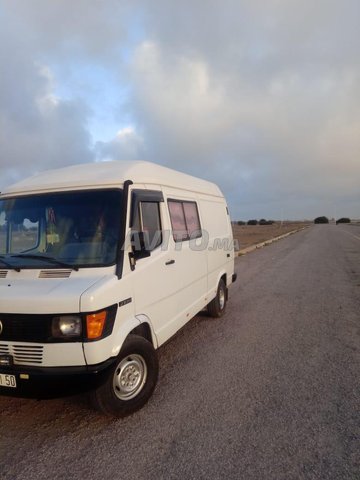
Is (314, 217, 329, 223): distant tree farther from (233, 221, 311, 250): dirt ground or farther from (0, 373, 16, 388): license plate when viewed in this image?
(0, 373, 16, 388): license plate

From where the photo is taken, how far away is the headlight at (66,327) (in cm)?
306

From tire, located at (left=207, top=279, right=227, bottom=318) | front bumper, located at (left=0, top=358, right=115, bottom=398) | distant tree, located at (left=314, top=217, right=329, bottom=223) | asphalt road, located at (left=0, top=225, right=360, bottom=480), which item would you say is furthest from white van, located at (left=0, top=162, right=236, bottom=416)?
distant tree, located at (left=314, top=217, right=329, bottom=223)

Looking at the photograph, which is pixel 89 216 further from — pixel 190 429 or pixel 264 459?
pixel 264 459

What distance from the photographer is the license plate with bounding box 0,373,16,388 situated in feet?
10.2

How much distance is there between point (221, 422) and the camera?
3.39 meters

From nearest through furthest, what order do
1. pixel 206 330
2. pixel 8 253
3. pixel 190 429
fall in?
pixel 190 429 → pixel 8 253 → pixel 206 330

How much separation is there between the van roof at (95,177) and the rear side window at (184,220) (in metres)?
0.36

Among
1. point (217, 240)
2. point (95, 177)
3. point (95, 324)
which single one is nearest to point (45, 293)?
point (95, 324)

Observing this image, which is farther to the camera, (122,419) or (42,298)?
(122,419)

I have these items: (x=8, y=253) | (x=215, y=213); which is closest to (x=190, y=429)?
(x=8, y=253)

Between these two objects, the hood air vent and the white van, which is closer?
the white van

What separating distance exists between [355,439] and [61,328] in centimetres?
278

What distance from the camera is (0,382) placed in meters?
3.15

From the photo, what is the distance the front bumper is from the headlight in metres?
0.29
